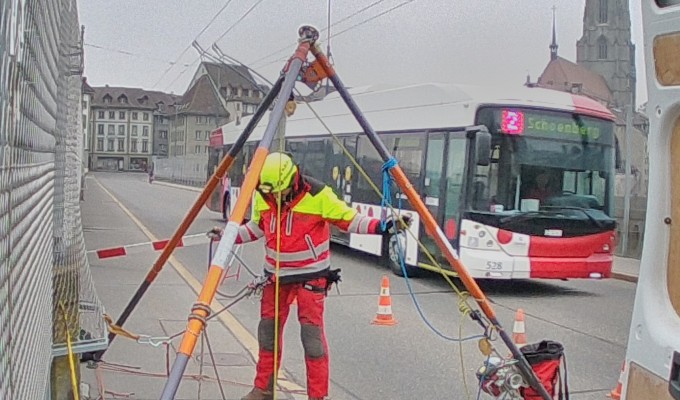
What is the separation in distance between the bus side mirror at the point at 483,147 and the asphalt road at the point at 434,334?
1.99 metres

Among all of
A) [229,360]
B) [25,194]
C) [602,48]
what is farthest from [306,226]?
[602,48]

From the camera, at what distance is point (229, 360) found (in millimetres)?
7730

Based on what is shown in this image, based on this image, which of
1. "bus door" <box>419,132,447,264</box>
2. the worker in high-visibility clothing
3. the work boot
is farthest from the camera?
"bus door" <box>419,132,447,264</box>

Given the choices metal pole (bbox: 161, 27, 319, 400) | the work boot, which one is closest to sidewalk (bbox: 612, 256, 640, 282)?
the work boot

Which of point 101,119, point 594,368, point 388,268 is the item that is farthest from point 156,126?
point 594,368

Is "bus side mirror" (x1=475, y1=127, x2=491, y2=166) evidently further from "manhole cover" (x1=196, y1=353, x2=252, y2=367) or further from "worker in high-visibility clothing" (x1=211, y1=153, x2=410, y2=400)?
"worker in high-visibility clothing" (x1=211, y1=153, x2=410, y2=400)

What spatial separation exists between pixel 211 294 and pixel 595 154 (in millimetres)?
9814

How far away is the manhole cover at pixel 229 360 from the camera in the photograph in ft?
24.8

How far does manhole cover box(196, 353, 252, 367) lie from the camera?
298 inches

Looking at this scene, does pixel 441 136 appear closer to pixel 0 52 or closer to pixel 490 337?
pixel 490 337

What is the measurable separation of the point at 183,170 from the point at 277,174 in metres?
69.0

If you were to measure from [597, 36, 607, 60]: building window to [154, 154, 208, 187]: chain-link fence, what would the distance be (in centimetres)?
4372

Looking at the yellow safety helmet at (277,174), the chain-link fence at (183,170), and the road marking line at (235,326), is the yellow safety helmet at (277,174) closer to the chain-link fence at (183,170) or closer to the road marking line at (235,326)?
the road marking line at (235,326)

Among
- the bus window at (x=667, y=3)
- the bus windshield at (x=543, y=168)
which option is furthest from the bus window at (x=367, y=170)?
the bus window at (x=667, y=3)
